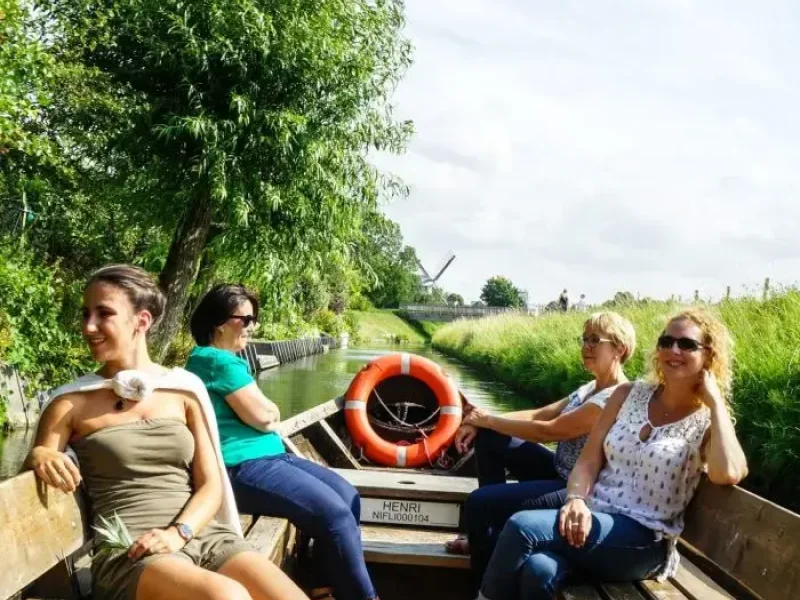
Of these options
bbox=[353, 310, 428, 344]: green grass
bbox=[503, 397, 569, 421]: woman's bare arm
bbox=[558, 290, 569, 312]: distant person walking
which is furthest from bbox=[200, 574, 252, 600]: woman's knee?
bbox=[353, 310, 428, 344]: green grass

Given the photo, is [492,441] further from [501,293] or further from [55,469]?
[501,293]

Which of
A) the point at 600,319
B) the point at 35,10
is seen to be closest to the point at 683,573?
the point at 600,319

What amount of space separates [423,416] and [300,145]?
207 inches

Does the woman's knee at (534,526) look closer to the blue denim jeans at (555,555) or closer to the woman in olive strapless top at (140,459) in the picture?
the blue denim jeans at (555,555)

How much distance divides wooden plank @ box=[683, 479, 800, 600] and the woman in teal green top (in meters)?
1.02

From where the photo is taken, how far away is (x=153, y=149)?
10.8 metres

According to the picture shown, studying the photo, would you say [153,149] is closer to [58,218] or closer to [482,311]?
[58,218]

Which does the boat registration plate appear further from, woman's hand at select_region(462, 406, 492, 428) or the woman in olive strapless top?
the woman in olive strapless top

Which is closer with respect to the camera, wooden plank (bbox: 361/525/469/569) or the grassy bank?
wooden plank (bbox: 361/525/469/569)

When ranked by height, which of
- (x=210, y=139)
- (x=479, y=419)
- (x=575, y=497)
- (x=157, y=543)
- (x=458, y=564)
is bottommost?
(x=458, y=564)

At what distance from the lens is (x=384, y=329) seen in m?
58.6

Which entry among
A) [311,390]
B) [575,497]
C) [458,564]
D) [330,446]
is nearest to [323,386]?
[311,390]

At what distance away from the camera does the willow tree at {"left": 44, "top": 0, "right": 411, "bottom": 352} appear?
10.1m

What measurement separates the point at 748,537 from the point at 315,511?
127 cm
